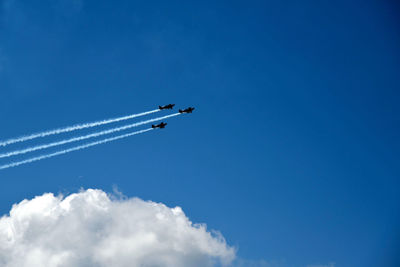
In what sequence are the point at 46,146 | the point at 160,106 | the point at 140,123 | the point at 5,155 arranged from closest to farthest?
1. the point at 5,155
2. the point at 46,146
3. the point at 140,123
4. the point at 160,106

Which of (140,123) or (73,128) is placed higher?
(140,123)

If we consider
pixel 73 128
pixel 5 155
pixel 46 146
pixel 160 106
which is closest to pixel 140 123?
pixel 160 106

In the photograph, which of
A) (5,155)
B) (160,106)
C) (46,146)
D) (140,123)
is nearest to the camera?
(5,155)

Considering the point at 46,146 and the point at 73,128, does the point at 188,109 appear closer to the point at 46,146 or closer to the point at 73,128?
the point at 73,128

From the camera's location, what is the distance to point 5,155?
97.6 m

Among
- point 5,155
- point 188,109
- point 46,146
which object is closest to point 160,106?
point 188,109

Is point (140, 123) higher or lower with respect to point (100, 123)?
higher

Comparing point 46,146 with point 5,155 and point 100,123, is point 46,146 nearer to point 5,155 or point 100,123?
point 5,155

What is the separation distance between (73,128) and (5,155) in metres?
21.6

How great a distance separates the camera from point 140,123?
134m

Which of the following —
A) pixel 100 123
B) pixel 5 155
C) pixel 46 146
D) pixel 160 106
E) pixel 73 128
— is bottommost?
pixel 5 155

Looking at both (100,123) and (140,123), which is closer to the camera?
(100,123)

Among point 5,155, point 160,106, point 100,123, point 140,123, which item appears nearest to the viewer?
point 5,155

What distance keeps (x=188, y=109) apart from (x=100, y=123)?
41.8 m
